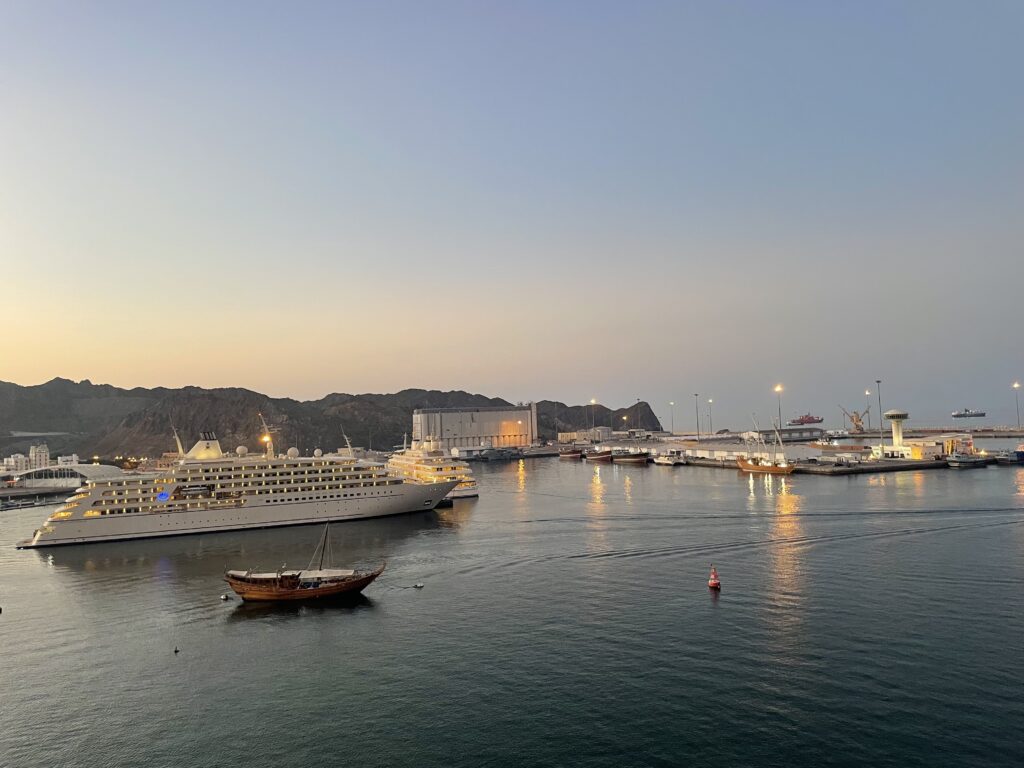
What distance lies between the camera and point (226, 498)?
64500mm

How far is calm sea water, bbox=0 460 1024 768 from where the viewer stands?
20875mm

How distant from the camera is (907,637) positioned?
28328 millimetres

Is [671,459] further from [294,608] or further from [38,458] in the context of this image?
[38,458]

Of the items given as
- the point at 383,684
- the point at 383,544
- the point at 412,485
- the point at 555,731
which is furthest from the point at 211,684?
the point at 412,485

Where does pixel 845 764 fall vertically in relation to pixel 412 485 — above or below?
below

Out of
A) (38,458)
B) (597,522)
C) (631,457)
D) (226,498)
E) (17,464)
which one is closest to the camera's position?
(597,522)

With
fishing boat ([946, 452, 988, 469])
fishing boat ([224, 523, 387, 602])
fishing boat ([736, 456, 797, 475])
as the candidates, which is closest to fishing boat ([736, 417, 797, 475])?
fishing boat ([736, 456, 797, 475])

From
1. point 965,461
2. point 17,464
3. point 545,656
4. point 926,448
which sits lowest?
point 545,656

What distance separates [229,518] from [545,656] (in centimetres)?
4703

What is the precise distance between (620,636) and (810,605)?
1148cm

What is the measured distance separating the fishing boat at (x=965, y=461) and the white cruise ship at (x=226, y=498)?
330 feet

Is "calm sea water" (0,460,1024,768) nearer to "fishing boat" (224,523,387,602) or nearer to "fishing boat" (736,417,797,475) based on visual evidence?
"fishing boat" (224,523,387,602)

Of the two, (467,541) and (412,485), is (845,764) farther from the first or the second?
(412,485)

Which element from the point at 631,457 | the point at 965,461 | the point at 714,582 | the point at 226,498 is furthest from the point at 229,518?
the point at 965,461
